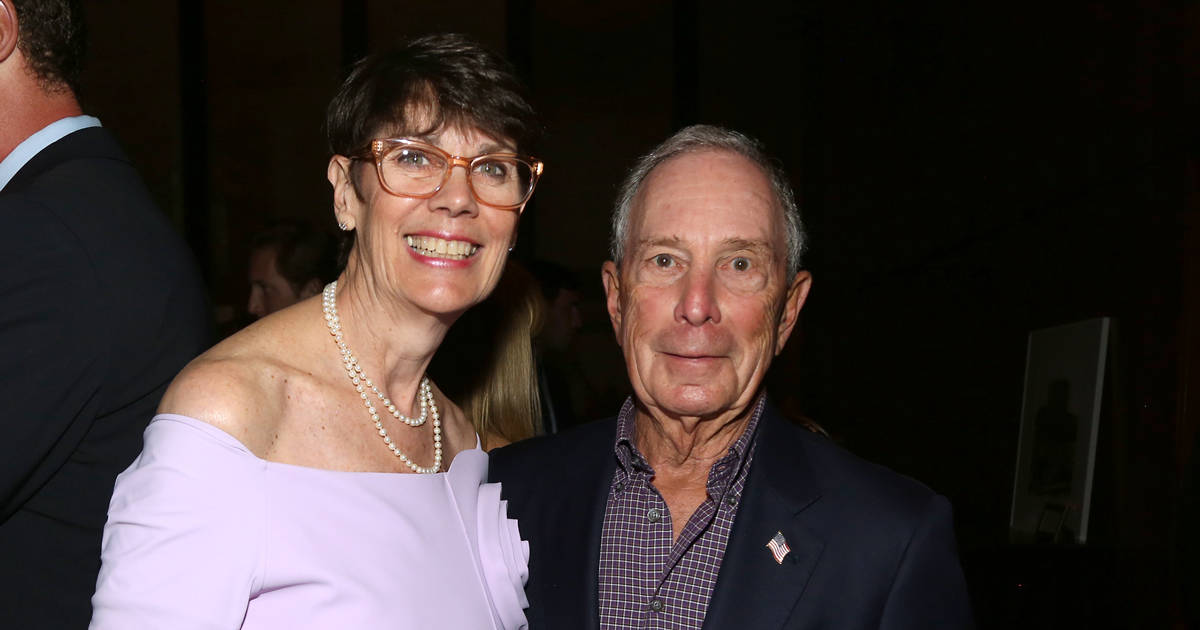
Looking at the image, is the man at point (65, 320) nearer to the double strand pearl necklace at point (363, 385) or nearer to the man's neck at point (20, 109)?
the man's neck at point (20, 109)

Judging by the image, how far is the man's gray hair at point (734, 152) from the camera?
6.50ft

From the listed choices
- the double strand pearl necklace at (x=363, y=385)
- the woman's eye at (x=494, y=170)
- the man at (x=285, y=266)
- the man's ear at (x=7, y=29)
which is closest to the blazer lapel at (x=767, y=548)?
the double strand pearl necklace at (x=363, y=385)

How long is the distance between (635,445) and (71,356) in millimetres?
1003

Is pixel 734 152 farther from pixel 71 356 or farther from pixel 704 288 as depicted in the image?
pixel 71 356

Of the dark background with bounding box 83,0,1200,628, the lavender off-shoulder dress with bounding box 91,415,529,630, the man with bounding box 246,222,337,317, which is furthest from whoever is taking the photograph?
the man with bounding box 246,222,337,317

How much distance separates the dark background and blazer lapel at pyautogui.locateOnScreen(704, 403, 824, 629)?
33.0 inches

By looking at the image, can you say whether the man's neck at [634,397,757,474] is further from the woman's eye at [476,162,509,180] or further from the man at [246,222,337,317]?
the man at [246,222,337,317]

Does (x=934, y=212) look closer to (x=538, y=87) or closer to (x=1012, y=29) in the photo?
(x=1012, y=29)

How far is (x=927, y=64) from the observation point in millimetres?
5328

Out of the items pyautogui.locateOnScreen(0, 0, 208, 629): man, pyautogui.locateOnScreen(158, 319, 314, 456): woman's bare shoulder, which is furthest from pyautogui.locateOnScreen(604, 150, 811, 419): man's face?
pyautogui.locateOnScreen(0, 0, 208, 629): man

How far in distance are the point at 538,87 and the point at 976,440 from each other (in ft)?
14.6

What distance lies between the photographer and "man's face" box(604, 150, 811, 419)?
72.6 inches

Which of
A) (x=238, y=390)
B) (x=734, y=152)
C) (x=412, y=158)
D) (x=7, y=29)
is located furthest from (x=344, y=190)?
(x=734, y=152)

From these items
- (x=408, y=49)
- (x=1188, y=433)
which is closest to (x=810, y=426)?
→ (x=1188, y=433)
